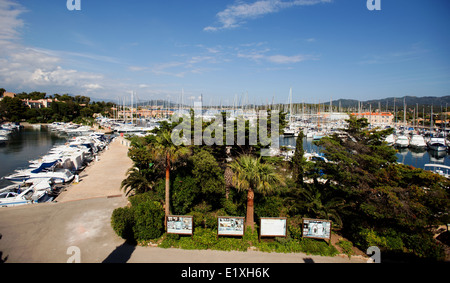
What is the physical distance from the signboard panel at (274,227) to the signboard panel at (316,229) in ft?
2.90

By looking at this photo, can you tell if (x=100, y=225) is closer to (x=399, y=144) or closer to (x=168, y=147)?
(x=168, y=147)

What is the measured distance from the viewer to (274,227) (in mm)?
9930

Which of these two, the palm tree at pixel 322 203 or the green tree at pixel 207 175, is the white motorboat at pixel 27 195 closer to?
the green tree at pixel 207 175

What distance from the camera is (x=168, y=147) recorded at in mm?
10258

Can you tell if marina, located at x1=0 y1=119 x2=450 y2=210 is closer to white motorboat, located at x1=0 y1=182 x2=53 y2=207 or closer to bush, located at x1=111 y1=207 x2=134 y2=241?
white motorboat, located at x1=0 y1=182 x2=53 y2=207

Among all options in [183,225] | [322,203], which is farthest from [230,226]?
[322,203]

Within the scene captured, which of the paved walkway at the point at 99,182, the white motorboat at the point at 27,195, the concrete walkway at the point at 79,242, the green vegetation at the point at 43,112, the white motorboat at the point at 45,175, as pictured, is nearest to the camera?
the concrete walkway at the point at 79,242

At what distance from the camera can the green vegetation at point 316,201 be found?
9.10 m

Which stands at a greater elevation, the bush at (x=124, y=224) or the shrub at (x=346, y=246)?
the bush at (x=124, y=224)

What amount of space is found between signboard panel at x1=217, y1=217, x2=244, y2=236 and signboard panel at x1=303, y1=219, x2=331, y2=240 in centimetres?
274

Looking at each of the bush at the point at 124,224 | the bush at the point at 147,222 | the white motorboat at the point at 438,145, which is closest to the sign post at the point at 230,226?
the bush at the point at 147,222

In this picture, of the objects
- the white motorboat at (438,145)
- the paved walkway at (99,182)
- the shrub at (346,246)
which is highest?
the white motorboat at (438,145)

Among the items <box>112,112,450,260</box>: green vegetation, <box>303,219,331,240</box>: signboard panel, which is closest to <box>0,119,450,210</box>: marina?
<box>112,112,450,260</box>: green vegetation

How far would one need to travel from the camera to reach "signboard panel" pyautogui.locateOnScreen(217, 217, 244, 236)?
9914 mm
